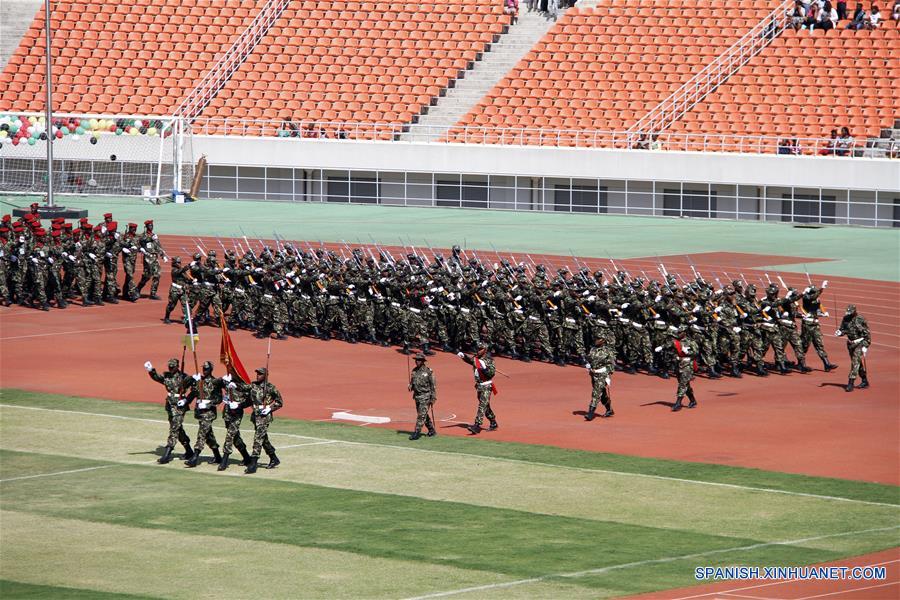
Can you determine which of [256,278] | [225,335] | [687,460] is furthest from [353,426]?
[256,278]

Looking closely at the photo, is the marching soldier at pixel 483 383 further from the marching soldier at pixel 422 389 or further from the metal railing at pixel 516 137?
the metal railing at pixel 516 137

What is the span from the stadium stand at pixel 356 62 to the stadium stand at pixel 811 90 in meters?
9.87

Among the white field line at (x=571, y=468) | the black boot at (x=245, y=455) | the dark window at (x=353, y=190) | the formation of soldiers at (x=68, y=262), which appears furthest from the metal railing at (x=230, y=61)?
the black boot at (x=245, y=455)

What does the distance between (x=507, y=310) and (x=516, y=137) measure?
2219 cm

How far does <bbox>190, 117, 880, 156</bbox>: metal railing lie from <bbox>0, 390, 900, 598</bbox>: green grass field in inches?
1075

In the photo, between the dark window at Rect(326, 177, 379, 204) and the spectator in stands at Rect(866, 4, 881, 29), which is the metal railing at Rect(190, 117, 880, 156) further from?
the spectator in stands at Rect(866, 4, 881, 29)

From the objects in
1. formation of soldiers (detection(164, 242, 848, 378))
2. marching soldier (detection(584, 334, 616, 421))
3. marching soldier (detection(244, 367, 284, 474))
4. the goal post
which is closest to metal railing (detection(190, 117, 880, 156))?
the goal post

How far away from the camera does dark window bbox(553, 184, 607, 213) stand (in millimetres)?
53281

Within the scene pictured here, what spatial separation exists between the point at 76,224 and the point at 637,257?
56.3 feet

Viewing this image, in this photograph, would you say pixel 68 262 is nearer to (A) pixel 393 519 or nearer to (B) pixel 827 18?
(A) pixel 393 519

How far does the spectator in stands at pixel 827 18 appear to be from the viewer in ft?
179

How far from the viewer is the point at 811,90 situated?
52.4 metres

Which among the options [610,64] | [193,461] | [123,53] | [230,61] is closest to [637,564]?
[193,461]

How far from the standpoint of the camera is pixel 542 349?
32750 mm
